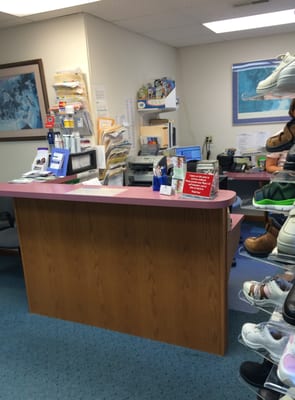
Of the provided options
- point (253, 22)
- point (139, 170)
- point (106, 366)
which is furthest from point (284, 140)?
point (253, 22)

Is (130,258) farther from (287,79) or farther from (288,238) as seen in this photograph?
(287,79)

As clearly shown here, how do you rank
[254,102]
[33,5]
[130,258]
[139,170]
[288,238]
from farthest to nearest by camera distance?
1. [254,102]
2. [139,170]
3. [33,5]
4. [130,258]
5. [288,238]

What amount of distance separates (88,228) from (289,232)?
1509 mm

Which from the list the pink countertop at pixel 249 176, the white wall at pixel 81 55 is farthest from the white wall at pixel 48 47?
the pink countertop at pixel 249 176

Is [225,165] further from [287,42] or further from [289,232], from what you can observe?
[289,232]

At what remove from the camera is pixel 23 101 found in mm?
3613

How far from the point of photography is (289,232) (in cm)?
117

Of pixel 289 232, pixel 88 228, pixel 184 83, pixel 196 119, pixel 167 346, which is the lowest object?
pixel 167 346

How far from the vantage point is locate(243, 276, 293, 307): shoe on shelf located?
138cm

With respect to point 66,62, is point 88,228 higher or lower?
lower

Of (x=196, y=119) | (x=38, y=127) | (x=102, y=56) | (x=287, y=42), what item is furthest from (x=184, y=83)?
(x=38, y=127)

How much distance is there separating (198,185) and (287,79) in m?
0.78

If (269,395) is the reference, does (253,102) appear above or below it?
above

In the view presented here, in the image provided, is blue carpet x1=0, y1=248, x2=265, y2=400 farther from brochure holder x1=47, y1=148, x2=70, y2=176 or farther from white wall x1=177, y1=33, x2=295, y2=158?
white wall x1=177, y1=33, x2=295, y2=158
